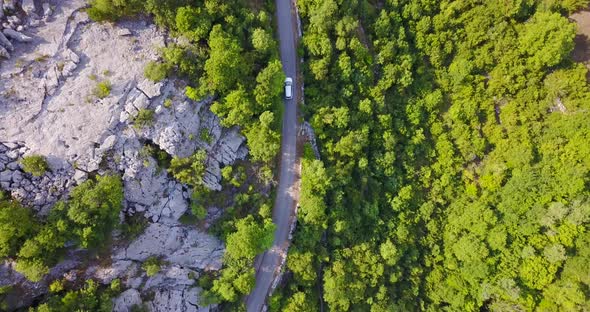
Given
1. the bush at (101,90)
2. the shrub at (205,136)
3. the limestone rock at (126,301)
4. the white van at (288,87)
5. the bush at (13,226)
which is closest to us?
the bush at (13,226)

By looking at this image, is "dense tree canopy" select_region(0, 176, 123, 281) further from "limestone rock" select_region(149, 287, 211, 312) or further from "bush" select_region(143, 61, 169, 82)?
"bush" select_region(143, 61, 169, 82)

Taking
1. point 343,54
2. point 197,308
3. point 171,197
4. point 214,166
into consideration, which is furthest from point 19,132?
point 343,54

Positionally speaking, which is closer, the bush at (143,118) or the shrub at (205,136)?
the bush at (143,118)

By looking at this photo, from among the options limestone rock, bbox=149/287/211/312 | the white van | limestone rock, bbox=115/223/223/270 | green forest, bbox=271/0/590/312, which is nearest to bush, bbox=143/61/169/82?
the white van

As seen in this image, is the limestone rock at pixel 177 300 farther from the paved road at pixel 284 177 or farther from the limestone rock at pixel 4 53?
the limestone rock at pixel 4 53

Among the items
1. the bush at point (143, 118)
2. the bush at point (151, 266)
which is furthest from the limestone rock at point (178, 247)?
the bush at point (143, 118)

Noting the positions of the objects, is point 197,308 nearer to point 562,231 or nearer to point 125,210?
point 125,210

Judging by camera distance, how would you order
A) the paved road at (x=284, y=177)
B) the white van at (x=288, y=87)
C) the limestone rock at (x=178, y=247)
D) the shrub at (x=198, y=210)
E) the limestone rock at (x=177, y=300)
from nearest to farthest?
the limestone rock at (x=178, y=247) < the limestone rock at (x=177, y=300) < the shrub at (x=198, y=210) < the paved road at (x=284, y=177) < the white van at (x=288, y=87)
